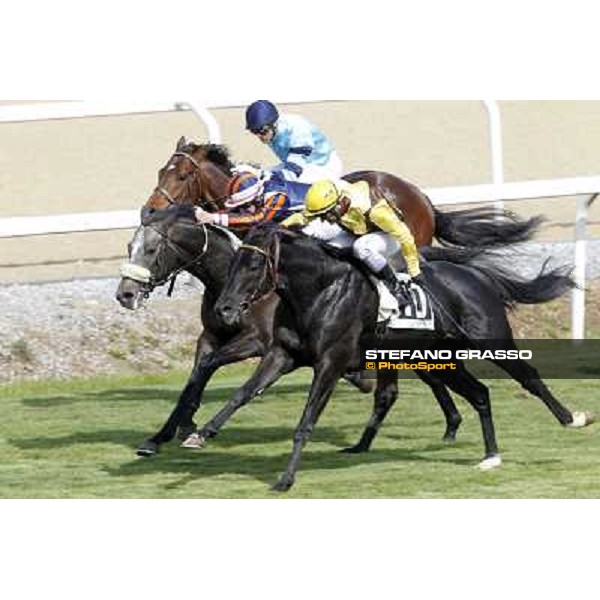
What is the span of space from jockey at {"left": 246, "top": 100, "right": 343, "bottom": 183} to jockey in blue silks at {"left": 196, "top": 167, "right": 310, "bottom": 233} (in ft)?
0.43

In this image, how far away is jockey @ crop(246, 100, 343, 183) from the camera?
29.9 feet

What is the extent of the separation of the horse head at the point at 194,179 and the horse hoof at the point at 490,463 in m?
2.08

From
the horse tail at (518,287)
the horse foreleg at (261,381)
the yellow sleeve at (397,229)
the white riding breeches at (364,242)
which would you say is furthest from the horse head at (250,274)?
the horse tail at (518,287)

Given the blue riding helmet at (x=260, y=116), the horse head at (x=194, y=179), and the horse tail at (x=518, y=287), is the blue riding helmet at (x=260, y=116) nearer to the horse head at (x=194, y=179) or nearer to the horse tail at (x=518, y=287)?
the horse head at (x=194, y=179)

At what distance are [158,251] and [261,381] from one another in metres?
1.03

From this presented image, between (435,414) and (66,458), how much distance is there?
2.48 metres

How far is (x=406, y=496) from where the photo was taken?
754 centimetres

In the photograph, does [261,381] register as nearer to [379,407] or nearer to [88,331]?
[379,407]

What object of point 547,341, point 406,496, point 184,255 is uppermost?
point 184,255

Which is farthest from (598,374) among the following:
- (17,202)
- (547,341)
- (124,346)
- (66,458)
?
(17,202)

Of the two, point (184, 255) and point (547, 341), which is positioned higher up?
point (184, 255)

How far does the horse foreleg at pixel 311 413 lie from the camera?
7.70 m

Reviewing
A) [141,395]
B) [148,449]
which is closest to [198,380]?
[148,449]

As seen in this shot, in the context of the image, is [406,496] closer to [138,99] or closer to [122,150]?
[138,99]
